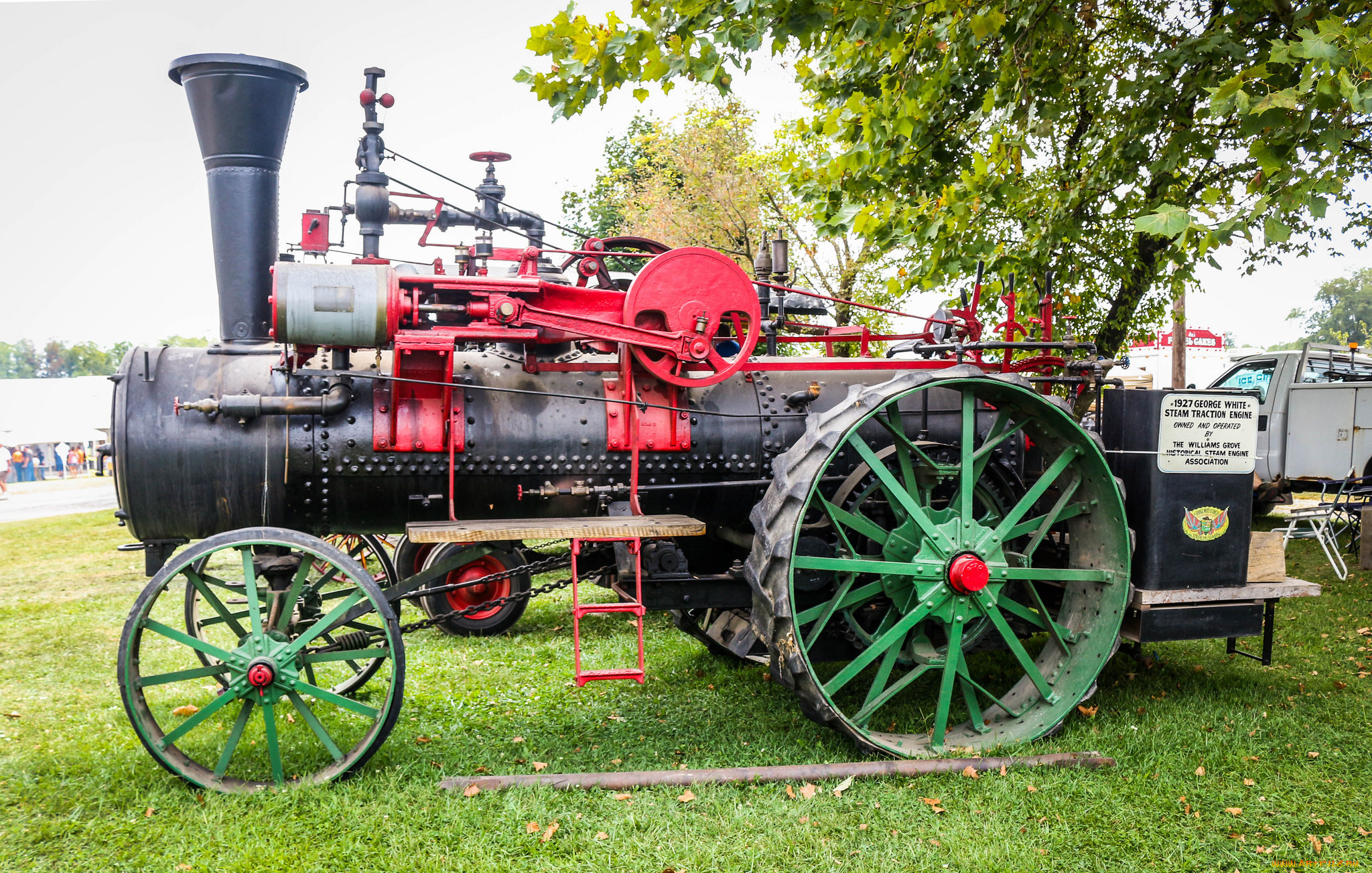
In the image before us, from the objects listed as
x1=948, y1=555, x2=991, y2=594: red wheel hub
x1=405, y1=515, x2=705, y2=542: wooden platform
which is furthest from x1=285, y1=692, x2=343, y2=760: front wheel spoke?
x1=948, y1=555, x2=991, y2=594: red wheel hub

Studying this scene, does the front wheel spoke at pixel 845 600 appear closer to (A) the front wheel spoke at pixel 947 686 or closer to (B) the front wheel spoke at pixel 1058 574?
(A) the front wheel spoke at pixel 947 686

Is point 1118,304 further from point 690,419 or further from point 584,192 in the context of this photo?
point 584,192

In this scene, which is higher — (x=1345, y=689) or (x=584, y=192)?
(x=584, y=192)

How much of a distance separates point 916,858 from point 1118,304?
901 cm

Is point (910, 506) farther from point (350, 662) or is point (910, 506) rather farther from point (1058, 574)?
point (350, 662)

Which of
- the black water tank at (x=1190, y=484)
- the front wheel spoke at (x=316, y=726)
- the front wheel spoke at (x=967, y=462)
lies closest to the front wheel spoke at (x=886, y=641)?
the front wheel spoke at (x=967, y=462)

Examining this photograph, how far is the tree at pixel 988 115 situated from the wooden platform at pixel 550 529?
2.47m

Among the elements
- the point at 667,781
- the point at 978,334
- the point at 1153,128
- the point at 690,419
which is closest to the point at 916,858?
the point at 667,781

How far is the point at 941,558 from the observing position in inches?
165

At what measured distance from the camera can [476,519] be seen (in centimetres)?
430

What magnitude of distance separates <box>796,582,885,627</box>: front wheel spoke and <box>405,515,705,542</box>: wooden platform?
784mm

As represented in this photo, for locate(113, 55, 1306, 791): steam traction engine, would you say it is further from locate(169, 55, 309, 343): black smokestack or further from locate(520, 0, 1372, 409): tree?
locate(520, 0, 1372, 409): tree

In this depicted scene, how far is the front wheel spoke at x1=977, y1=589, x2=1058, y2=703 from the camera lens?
423 centimetres

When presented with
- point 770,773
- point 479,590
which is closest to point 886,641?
point 770,773
